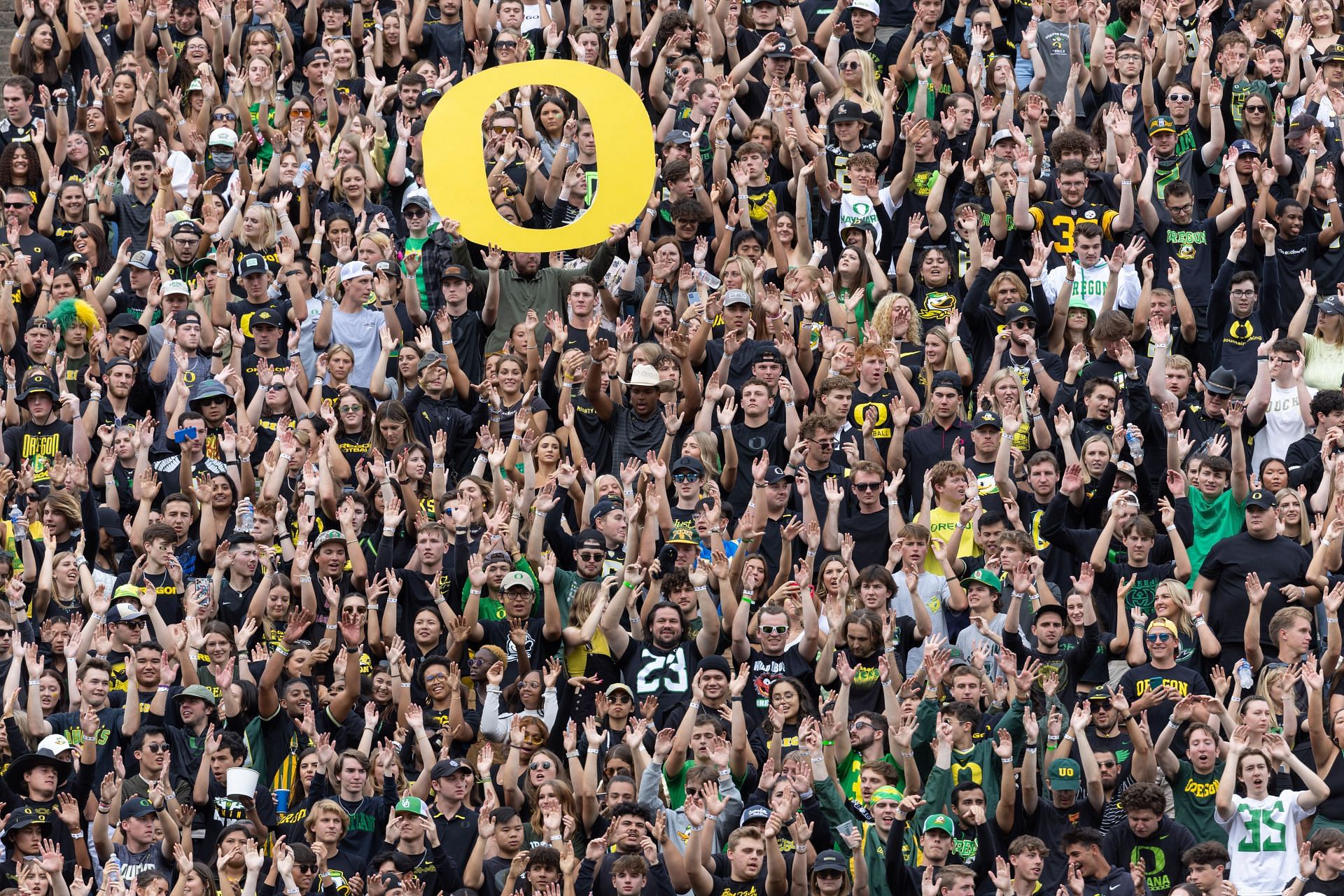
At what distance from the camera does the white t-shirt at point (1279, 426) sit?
59.4 feet

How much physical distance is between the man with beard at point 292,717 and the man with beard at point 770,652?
2161 mm

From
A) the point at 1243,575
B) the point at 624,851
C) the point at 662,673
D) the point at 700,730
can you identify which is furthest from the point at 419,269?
the point at 1243,575

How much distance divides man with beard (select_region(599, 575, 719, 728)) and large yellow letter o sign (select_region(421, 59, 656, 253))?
3.37 meters

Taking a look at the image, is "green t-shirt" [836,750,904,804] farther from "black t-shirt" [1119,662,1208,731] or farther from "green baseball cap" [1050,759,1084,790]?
"black t-shirt" [1119,662,1208,731]

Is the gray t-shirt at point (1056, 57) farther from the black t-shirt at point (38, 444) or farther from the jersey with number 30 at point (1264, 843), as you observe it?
the black t-shirt at point (38, 444)

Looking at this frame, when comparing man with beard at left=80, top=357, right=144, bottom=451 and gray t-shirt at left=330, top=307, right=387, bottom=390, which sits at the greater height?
gray t-shirt at left=330, top=307, right=387, bottom=390

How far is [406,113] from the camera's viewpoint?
20766mm

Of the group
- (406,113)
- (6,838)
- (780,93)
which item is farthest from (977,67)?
(6,838)

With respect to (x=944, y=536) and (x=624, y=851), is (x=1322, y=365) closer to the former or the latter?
(x=944, y=536)

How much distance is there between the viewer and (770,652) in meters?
16.5

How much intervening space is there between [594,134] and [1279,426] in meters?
4.91

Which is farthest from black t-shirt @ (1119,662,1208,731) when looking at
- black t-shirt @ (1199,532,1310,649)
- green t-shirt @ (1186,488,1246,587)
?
green t-shirt @ (1186,488,1246,587)

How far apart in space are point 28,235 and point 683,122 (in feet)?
14.9

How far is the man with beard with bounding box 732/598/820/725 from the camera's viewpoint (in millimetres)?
16484
